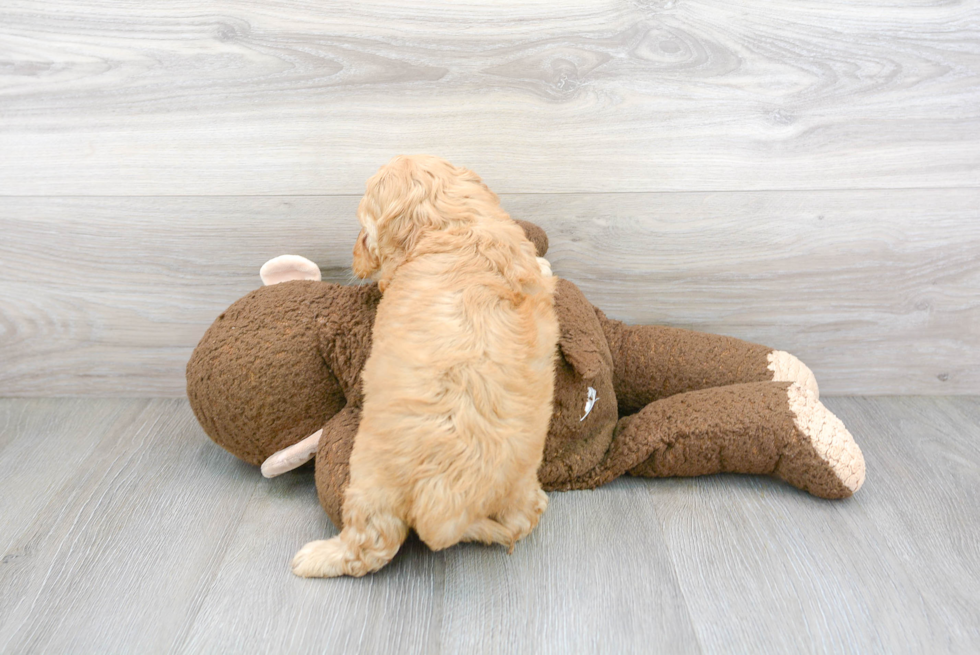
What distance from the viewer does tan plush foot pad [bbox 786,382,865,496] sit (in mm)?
1078

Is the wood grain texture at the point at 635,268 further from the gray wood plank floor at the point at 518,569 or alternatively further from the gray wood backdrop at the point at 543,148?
the gray wood plank floor at the point at 518,569

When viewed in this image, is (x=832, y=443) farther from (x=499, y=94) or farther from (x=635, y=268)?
(x=499, y=94)

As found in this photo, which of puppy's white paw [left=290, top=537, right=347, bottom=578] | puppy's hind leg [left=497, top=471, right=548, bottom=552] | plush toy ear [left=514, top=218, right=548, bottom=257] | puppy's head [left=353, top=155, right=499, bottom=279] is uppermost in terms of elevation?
puppy's head [left=353, top=155, right=499, bottom=279]

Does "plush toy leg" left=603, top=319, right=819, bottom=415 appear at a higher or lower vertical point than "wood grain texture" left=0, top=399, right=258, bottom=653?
higher

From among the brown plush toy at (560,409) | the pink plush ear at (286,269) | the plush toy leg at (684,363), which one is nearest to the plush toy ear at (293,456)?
the brown plush toy at (560,409)

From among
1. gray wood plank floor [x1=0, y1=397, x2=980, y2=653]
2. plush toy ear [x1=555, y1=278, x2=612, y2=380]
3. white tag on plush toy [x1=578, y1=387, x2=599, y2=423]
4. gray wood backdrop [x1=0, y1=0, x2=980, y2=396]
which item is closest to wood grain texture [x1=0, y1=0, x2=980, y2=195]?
gray wood backdrop [x1=0, y1=0, x2=980, y2=396]

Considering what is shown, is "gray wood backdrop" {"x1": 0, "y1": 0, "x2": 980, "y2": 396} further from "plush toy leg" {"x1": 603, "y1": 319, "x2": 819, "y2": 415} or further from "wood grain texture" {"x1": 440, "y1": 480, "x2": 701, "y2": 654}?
"wood grain texture" {"x1": 440, "y1": 480, "x2": 701, "y2": 654}

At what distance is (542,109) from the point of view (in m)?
1.22

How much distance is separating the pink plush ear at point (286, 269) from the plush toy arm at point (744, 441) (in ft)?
1.96

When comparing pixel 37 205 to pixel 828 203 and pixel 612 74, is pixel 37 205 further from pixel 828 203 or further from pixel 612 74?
pixel 828 203

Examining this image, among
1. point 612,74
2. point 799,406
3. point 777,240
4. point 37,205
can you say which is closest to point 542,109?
point 612,74

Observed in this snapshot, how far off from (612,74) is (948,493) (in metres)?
0.91

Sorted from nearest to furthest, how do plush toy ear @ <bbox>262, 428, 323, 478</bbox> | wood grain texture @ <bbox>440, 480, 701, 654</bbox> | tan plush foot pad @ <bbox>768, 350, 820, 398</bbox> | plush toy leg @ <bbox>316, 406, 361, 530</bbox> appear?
wood grain texture @ <bbox>440, 480, 701, 654</bbox>
plush toy leg @ <bbox>316, 406, 361, 530</bbox>
plush toy ear @ <bbox>262, 428, 323, 478</bbox>
tan plush foot pad @ <bbox>768, 350, 820, 398</bbox>

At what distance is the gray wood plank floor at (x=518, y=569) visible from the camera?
0.86 m
